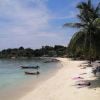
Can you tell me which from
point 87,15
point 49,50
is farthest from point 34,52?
point 87,15

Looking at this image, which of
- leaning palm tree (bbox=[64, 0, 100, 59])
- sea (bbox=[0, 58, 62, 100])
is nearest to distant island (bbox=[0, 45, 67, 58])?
sea (bbox=[0, 58, 62, 100])

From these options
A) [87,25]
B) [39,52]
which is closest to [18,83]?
[87,25]

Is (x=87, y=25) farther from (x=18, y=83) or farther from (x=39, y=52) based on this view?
(x=39, y=52)

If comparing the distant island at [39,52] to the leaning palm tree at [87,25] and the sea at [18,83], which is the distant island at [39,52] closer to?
the sea at [18,83]

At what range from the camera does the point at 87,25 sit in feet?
82.9

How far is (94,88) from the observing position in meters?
21.0

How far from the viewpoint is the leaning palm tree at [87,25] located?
24.3m

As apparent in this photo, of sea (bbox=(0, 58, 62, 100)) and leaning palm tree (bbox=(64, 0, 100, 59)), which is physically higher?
leaning palm tree (bbox=(64, 0, 100, 59))

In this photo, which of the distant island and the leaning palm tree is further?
the distant island

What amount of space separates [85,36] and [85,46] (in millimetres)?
833

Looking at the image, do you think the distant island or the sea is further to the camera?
the distant island

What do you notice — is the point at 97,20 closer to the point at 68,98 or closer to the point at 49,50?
the point at 68,98

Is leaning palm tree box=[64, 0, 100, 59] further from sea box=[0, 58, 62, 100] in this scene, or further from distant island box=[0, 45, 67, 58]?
distant island box=[0, 45, 67, 58]

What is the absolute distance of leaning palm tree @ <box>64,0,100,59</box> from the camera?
24266 millimetres
